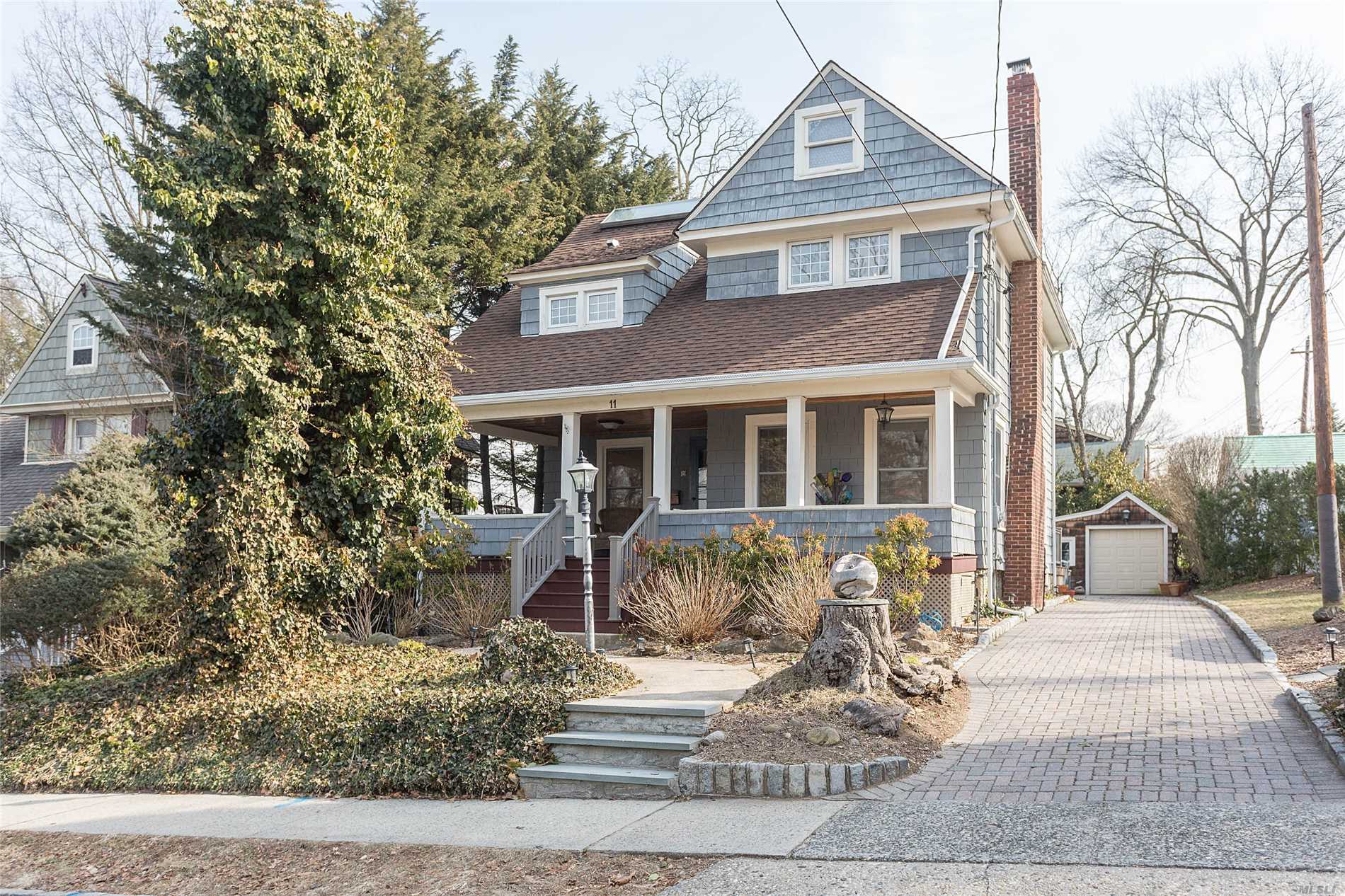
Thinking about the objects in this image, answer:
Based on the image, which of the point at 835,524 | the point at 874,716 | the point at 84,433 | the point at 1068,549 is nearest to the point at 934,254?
the point at 835,524

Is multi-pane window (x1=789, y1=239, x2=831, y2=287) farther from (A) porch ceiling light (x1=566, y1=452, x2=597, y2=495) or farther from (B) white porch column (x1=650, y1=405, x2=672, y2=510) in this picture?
(A) porch ceiling light (x1=566, y1=452, x2=597, y2=495)

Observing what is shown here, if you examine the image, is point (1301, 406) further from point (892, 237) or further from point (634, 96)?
point (892, 237)

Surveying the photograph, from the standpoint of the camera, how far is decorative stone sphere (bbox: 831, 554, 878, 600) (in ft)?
30.0

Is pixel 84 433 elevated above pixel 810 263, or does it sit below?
below

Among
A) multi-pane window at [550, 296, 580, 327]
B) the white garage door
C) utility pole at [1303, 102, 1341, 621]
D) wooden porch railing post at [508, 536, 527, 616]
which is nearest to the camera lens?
wooden porch railing post at [508, 536, 527, 616]

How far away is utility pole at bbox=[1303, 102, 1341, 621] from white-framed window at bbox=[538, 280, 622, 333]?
452 inches

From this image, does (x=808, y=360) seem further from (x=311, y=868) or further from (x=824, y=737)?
(x=311, y=868)

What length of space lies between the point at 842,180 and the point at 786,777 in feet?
40.2

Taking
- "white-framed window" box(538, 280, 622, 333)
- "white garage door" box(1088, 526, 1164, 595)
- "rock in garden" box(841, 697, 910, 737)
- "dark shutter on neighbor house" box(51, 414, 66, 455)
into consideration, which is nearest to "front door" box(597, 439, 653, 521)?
"white-framed window" box(538, 280, 622, 333)

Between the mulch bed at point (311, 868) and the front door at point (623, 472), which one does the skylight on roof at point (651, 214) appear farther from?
the mulch bed at point (311, 868)

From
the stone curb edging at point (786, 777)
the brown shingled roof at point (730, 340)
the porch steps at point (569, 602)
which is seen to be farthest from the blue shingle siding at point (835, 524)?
the stone curb edging at point (786, 777)

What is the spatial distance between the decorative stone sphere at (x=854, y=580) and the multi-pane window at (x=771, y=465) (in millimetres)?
7842

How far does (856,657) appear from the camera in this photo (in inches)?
340

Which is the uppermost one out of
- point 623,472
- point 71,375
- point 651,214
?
point 651,214
